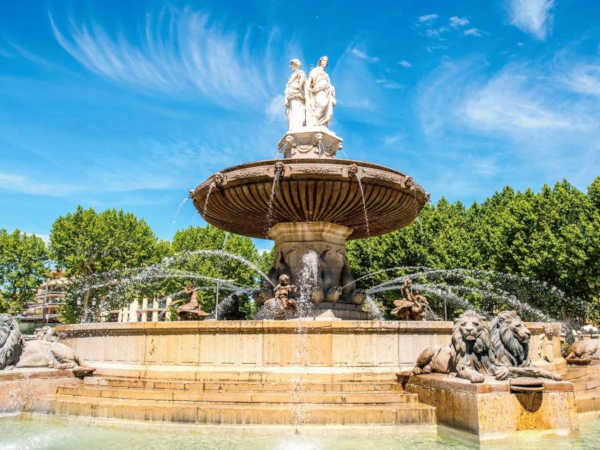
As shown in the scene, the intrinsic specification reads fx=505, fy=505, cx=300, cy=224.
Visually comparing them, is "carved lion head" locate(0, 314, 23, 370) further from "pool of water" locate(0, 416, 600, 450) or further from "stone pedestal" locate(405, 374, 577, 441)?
"stone pedestal" locate(405, 374, 577, 441)

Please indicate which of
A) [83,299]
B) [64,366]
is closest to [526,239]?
[64,366]

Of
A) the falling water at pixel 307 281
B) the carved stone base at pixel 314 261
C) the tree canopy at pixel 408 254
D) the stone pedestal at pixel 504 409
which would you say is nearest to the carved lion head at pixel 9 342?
the carved stone base at pixel 314 261

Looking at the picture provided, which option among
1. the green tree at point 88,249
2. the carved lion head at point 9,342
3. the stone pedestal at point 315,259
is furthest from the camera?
the green tree at point 88,249

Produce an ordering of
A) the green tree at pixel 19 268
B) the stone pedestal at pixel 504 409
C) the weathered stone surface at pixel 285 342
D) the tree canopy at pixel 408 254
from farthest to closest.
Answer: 1. the green tree at pixel 19 268
2. the tree canopy at pixel 408 254
3. the weathered stone surface at pixel 285 342
4. the stone pedestal at pixel 504 409

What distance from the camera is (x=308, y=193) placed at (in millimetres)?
10055

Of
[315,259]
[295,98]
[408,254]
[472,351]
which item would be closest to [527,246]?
[408,254]

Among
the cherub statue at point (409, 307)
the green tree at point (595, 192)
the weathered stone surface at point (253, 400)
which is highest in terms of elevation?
the green tree at point (595, 192)

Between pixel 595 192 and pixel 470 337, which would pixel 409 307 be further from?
pixel 595 192

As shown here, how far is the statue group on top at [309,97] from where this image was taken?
12.5m

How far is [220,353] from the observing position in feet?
25.3

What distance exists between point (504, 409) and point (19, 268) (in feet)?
129

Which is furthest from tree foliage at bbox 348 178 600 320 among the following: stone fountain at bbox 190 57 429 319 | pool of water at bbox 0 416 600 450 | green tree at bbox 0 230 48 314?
green tree at bbox 0 230 48 314

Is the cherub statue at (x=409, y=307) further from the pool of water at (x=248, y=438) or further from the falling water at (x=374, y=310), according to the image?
the pool of water at (x=248, y=438)

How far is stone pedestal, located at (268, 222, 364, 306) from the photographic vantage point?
35.6 feet
